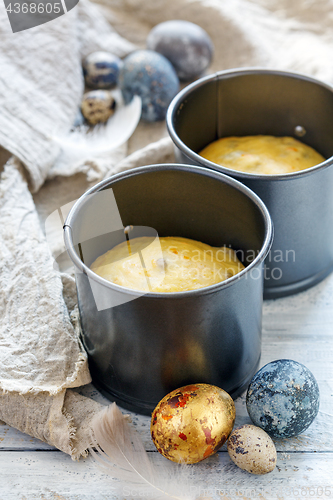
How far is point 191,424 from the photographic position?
0.64m

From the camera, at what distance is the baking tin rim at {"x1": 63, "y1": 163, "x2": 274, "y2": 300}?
62 cm

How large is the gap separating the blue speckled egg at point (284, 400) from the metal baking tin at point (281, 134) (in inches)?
9.7

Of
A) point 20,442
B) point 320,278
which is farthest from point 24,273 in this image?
point 320,278

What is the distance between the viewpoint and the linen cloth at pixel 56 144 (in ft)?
2.45

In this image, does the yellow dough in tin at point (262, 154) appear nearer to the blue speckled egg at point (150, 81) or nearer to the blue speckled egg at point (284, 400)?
the blue speckled egg at point (150, 81)

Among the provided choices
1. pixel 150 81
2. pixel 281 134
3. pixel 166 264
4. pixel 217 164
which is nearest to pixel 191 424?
pixel 166 264

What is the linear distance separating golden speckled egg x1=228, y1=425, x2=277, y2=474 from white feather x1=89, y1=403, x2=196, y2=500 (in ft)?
0.25

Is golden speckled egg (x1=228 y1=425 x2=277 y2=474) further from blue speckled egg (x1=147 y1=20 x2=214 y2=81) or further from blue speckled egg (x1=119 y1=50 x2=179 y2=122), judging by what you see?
blue speckled egg (x1=147 y1=20 x2=214 y2=81)

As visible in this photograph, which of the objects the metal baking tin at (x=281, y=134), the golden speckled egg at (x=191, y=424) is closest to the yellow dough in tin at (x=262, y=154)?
the metal baking tin at (x=281, y=134)

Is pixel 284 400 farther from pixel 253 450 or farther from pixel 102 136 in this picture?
pixel 102 136

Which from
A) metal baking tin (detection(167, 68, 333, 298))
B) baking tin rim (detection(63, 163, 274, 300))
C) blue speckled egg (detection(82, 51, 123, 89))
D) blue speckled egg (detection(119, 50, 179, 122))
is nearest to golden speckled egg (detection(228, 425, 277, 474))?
baking tin rim (detection(63, 163, 274, 300))

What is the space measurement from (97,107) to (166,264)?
604mm

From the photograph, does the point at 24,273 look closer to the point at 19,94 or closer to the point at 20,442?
the point at 20,442

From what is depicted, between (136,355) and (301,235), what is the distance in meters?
0.37
